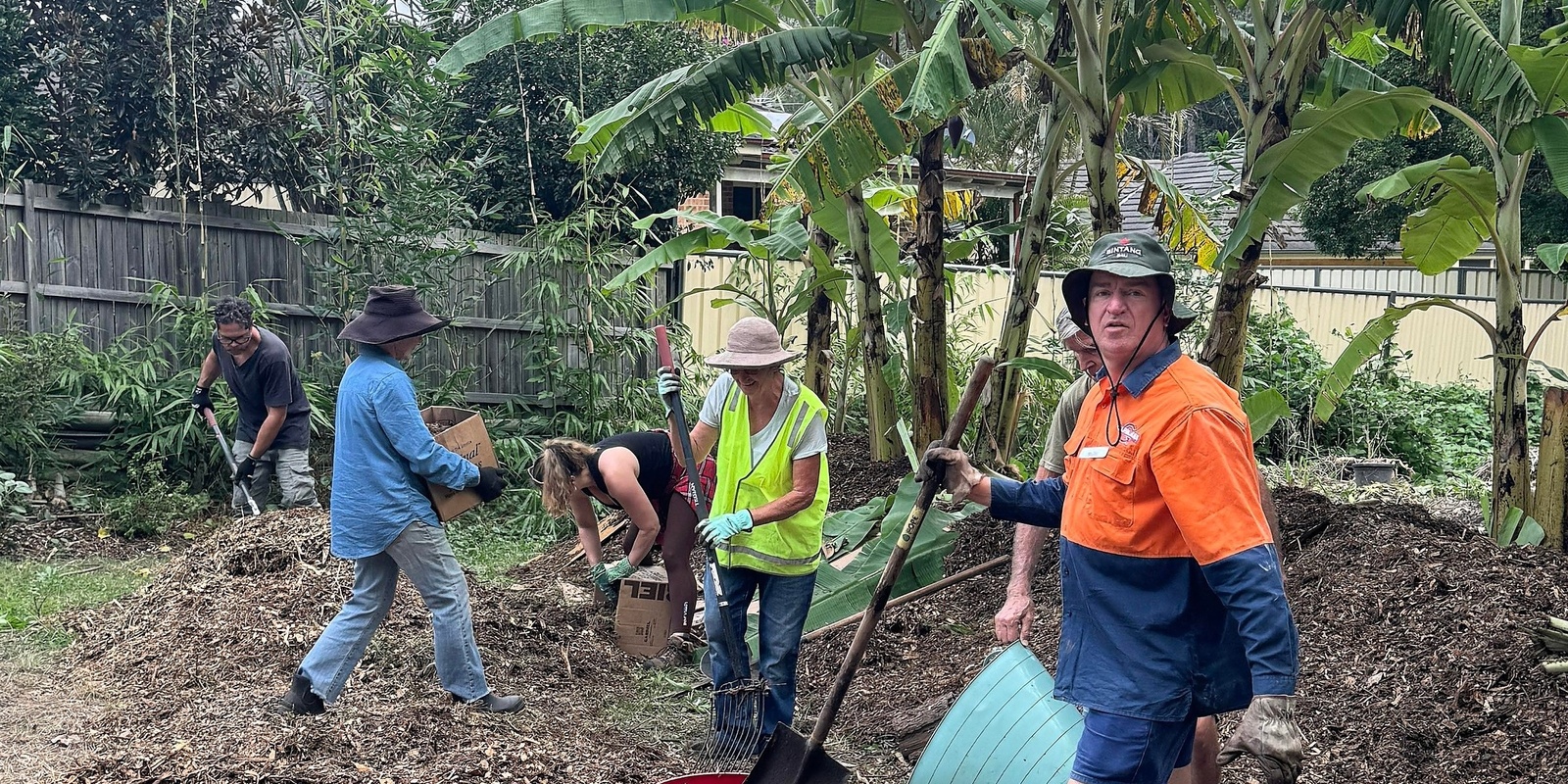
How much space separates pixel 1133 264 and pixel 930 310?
16.7 feet

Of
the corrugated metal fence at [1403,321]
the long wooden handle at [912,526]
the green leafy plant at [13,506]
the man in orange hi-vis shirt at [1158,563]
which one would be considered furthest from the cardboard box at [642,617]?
the corrugated metal fence at [1403,321]

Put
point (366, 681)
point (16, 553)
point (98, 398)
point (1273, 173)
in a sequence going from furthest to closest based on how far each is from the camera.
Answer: point (98, 398) → point (16, 553) → point (1273, 173) → point (366, 681)

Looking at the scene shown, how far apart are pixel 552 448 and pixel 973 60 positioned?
291cm

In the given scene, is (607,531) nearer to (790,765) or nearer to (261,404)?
(261,404)

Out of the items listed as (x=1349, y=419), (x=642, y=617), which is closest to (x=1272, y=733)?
(x=642, y=617)

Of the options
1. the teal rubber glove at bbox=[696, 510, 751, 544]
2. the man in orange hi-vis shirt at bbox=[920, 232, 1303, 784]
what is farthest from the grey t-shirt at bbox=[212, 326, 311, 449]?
the man in orange hi-vis shirt at bbox=[920, 232, 1303, 784]

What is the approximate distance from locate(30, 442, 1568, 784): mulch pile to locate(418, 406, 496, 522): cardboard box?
832mm

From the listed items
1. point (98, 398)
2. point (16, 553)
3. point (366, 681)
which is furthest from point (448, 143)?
point (366, 681)

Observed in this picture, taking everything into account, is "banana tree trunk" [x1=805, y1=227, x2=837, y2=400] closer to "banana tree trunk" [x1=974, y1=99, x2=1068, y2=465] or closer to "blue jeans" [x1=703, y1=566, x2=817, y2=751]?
"banana tree trunk" [x1=974, y1=99, x2=1068, y2=465]

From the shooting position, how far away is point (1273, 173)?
6008mm

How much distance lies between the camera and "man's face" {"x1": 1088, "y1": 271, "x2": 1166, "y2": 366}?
3.03 m

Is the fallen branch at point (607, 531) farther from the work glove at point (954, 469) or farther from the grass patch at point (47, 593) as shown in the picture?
the work glove at point (954, 469)

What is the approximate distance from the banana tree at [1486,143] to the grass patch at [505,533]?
17.1ft

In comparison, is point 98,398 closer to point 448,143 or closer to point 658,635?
point 448,143
